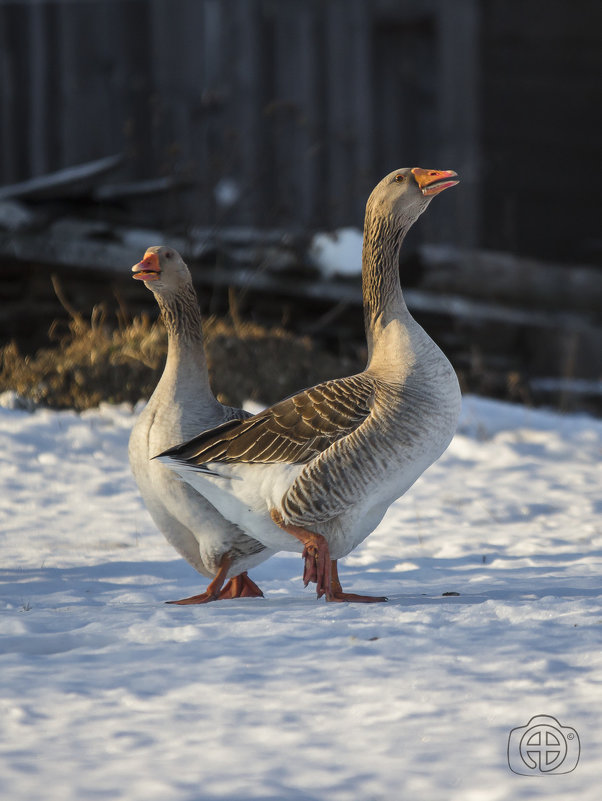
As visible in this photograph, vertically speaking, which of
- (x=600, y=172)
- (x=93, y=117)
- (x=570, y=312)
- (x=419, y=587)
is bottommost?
(x=419, y=587)

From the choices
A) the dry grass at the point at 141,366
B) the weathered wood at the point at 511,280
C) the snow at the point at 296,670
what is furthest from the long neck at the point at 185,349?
the weathered wood at the point at 511,280

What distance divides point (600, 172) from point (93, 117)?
19.3 feet

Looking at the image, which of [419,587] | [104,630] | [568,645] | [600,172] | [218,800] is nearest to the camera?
[218,800]

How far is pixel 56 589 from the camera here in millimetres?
4754

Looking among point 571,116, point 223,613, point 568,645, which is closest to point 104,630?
point 223,613

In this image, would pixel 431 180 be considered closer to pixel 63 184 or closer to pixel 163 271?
pixel 163 271

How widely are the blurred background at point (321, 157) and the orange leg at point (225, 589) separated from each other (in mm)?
5770

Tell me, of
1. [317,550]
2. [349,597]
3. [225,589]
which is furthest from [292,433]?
[225,589]

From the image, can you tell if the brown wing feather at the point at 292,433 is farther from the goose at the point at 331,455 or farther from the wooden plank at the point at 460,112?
the wooden plank at the point at 460,112

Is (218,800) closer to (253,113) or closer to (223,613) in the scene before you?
(223,613)

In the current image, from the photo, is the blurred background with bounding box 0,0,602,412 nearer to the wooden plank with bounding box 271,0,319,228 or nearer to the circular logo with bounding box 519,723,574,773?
the wooden plank with bounding box 271,0,319,228

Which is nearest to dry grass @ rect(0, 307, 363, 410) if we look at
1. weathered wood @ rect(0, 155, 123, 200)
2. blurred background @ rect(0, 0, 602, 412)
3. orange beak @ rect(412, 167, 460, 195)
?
blurred background @ rect(0, 0, 602, 412)

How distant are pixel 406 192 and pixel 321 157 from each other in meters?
6.81

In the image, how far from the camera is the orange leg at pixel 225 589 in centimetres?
439
